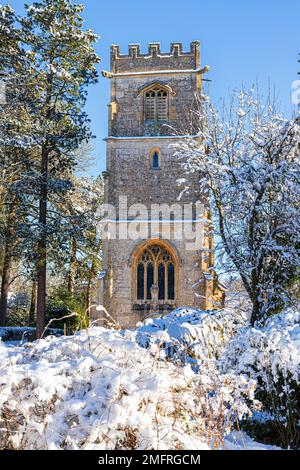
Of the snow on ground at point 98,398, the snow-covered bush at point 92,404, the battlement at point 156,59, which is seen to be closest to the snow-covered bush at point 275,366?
the snow on ground at point 98,398

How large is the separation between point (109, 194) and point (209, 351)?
45.4ft

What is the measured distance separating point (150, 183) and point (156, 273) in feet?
12.4

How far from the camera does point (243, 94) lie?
35.8 feet

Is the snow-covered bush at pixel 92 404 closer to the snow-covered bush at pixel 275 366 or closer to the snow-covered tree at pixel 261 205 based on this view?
the snow-covered bush at pixel 275 366

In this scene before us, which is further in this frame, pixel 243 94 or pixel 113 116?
pixel 113 116

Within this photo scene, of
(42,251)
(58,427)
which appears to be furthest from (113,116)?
(58,427)

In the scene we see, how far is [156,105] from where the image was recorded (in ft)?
68.7

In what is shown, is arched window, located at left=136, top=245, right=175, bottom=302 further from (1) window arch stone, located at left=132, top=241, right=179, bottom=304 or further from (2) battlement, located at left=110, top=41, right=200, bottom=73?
(2) battlement, located at left=110, top=41, right=200, bottom=73

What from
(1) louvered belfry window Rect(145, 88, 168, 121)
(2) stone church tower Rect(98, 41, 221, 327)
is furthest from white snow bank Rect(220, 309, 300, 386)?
(1) louvered belfry window Rect(145, 88, 168, 121)

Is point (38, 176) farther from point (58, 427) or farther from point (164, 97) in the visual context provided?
point (58, 427)

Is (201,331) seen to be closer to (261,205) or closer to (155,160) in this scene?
(261,205)

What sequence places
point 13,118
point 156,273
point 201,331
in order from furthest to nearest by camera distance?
point 156,273 → point 13,118 → point 201,331

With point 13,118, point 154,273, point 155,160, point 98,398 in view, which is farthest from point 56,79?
point 98,398

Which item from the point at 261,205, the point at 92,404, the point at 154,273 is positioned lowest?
the point at 92,404
